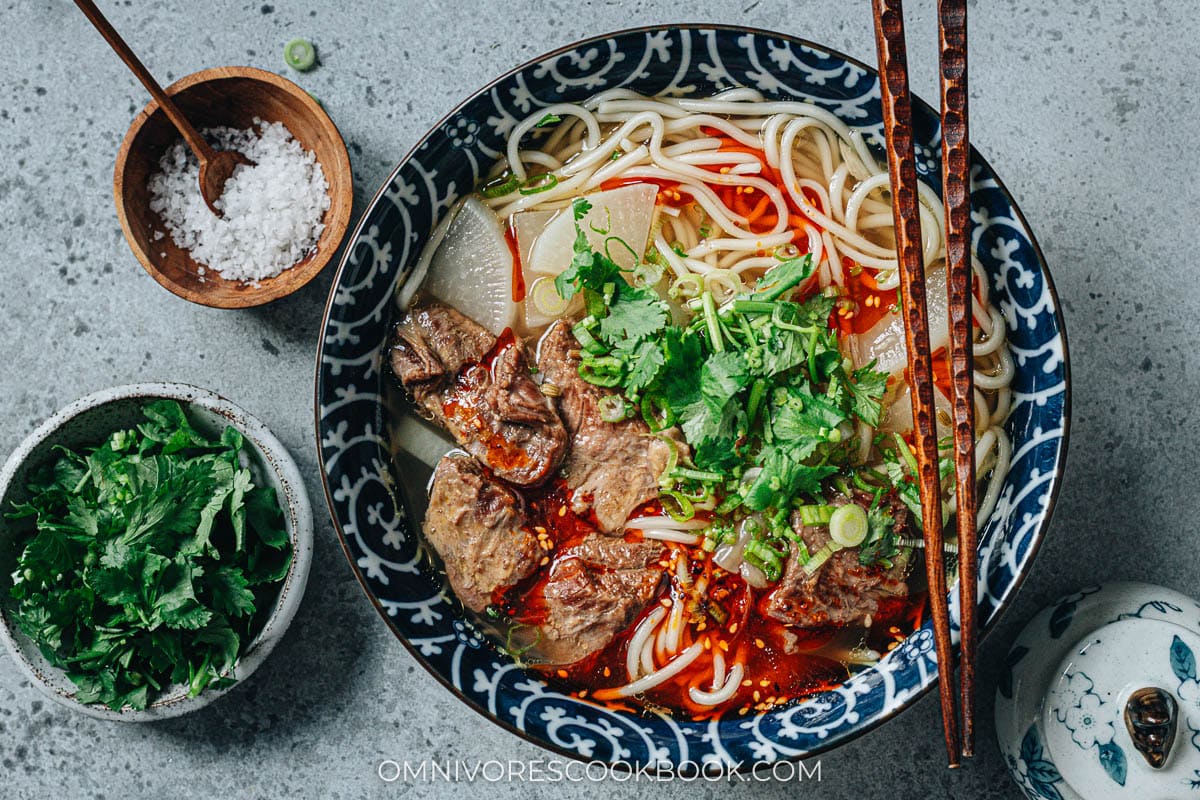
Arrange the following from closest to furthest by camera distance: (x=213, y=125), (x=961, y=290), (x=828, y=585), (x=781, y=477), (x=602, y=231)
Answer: (x=961, y=290) < (x=781, y=477) < (x=828, y=585) < (x=602, y=231) < (x=213, y=125)

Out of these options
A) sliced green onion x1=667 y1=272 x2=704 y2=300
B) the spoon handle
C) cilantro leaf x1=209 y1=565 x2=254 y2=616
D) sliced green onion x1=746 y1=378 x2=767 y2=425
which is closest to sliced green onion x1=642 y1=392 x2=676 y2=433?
sliced green onion x1=746 y1=378 x2=767 y2=425

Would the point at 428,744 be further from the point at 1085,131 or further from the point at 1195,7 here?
the point at 1195,7

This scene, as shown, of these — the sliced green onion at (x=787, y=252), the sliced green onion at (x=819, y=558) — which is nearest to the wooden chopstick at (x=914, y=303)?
the sliced green onion at (x=819, y=558)

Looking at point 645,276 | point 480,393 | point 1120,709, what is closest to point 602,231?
point 645,276

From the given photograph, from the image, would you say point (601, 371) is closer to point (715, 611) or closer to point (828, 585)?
point (715, 611)

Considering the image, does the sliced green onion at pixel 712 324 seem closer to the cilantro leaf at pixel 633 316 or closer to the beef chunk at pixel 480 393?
the cilantro leaf at pixel 633 316

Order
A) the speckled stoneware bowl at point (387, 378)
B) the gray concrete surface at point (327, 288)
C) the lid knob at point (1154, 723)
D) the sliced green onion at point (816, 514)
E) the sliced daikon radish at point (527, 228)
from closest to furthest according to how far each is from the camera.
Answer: the lid knob at point (1154, 723)
the speckled stoneware bowl at point (387, 378)
the sliced green onion at point (816, 514)
the sliced daikon radish at point (527, 228)
the gray concrete surface at point (327, 288)

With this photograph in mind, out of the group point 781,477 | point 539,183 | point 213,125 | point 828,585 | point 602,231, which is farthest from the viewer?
point 213,125
